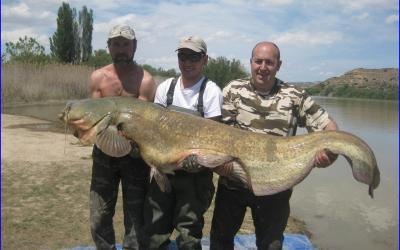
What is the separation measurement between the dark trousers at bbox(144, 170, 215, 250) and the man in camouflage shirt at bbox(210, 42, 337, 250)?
0.25 m

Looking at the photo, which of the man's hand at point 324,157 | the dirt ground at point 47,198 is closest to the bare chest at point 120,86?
the man's hand at point 324,157

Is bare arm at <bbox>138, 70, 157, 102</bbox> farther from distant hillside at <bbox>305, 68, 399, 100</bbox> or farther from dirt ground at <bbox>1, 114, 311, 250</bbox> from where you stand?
distant hillside at <bbox>305, 68, 399, 100</bbox>

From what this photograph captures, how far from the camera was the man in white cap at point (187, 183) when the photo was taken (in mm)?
4156

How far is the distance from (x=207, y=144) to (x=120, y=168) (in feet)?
3.80

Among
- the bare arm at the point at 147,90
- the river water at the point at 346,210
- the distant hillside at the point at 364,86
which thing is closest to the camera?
the bare arm at the point at 147,90

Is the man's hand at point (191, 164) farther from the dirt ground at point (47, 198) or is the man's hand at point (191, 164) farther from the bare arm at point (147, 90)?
the dirt ground at point (47, 198)

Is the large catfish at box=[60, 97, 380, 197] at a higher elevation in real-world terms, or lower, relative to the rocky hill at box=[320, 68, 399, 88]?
lower

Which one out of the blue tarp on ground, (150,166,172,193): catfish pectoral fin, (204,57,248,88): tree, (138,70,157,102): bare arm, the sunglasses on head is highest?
(204,57,248,88): tree

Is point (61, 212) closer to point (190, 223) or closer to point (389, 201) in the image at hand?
point (190, 223)

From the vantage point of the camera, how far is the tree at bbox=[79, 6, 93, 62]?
52938mm

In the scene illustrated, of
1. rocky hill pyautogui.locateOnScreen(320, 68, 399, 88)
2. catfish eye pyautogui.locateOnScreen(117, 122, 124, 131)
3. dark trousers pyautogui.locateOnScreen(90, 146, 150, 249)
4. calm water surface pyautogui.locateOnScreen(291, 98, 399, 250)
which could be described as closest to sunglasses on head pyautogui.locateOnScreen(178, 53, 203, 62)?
catfish eye pyautogui.locateOnScreen(117, 122, 124, 131)

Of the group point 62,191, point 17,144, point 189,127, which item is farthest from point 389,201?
point 17,144

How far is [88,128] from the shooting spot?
13.7ft

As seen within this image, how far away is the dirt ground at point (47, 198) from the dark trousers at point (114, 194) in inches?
70.3
